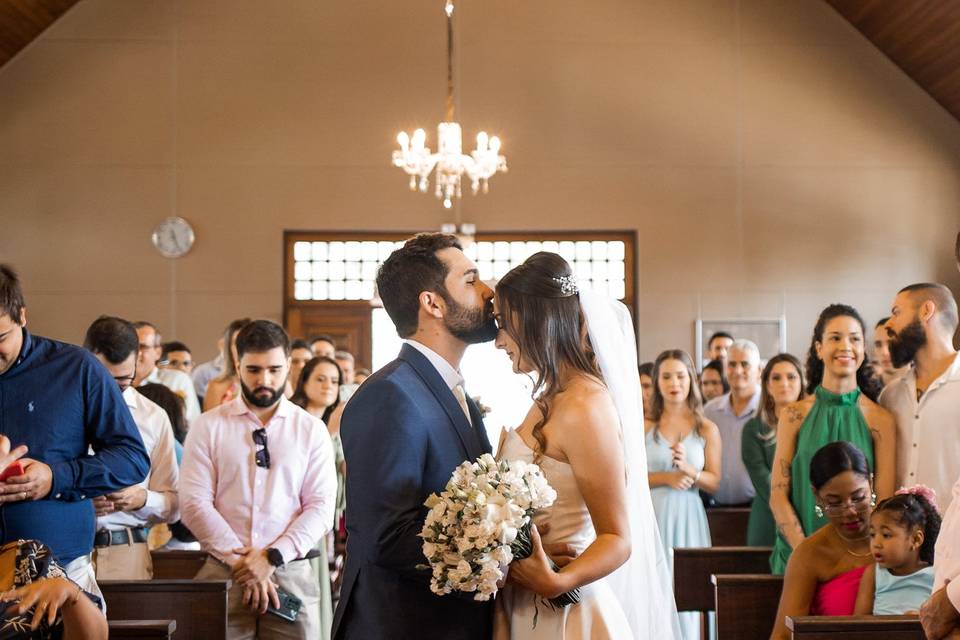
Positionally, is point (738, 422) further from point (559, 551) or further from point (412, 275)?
point (412, 275)

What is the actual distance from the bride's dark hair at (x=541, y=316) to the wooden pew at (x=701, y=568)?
2316 mm

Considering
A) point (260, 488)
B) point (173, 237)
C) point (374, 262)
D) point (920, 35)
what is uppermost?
point (920, 35)

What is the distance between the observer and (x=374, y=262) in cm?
1100

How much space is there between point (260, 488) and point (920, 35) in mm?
8871

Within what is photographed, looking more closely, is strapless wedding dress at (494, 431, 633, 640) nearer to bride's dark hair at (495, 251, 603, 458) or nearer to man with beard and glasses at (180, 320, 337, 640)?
bride's dark hair at (495, 251, 603, 458)

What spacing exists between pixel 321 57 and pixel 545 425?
30.2 ft

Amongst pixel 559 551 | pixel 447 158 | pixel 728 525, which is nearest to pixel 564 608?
pixel 559 551

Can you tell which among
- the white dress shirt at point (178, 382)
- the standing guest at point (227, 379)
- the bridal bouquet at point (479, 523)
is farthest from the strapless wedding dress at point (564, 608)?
the white dress shirt at point (178, 382)

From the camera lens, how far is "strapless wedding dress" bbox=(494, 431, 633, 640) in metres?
2.46

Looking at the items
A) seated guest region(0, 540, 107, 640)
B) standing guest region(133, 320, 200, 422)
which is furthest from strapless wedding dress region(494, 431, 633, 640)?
standing guest region(133, 320, 200, 422)

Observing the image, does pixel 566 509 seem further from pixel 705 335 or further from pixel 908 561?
pixel 705 335

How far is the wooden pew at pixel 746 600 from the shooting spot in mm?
3941

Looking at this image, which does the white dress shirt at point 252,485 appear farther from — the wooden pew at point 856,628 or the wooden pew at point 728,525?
the wooden pew at point 728,525

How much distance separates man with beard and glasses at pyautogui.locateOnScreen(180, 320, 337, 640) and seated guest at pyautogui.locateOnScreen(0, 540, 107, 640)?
4.39 feet
